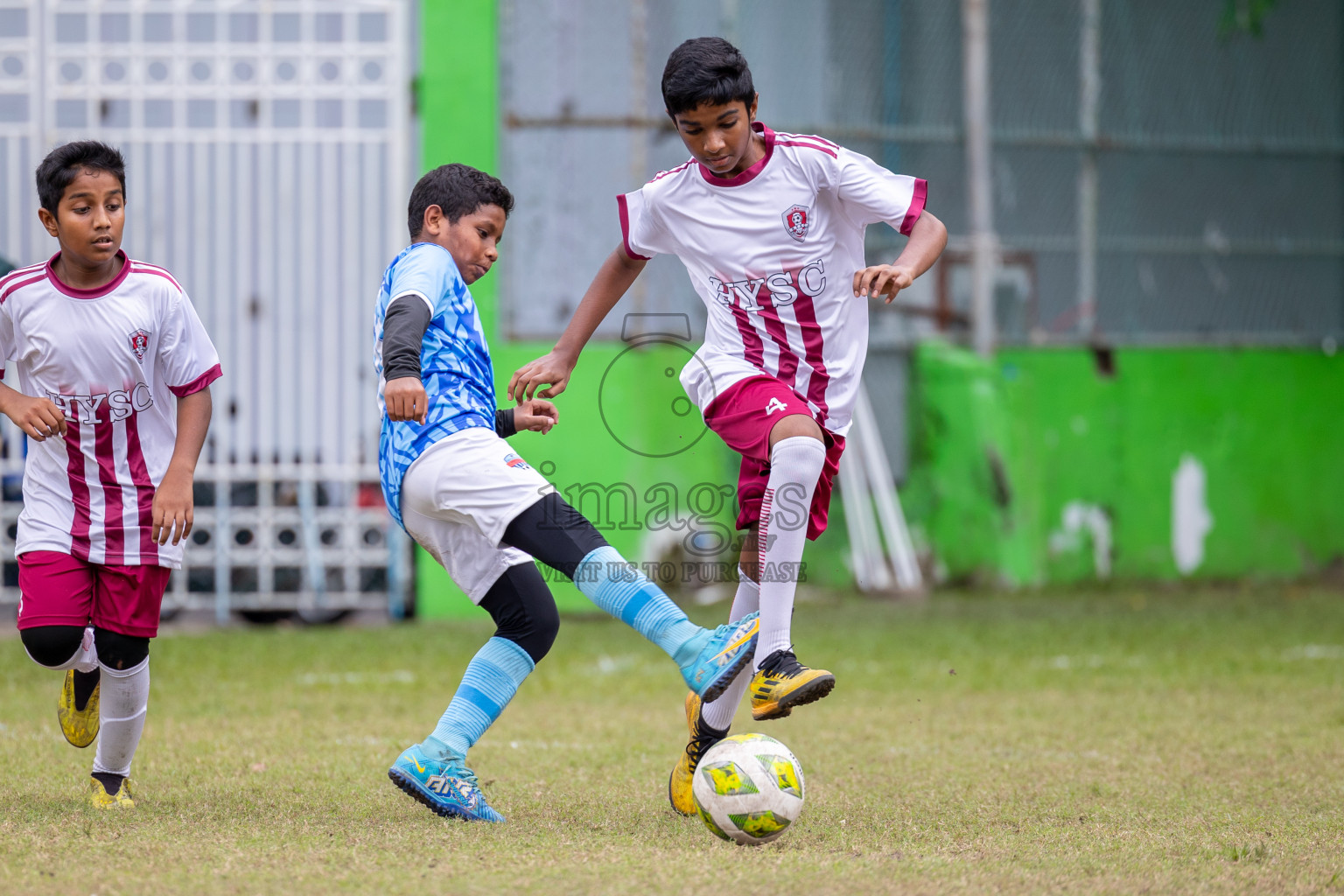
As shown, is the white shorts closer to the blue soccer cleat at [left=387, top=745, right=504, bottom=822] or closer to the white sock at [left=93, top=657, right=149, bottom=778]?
the blue soccer cleat at [left=387, top=745, right=504, bottom=822]

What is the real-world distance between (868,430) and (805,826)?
6.56 metres

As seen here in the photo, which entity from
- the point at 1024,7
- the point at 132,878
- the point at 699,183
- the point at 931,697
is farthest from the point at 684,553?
the point at 132,878

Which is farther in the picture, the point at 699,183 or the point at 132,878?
the point at 699,183

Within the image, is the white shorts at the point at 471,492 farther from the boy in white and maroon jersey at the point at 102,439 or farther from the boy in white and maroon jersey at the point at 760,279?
the boy in white and maroon jersey at the point at 102,439

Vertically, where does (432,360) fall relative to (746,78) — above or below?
below

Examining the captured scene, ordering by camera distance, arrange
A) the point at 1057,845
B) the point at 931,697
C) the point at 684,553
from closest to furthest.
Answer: the point at 1057,845 < the point at 931,697 < the point at 684,553

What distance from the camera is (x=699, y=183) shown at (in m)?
4.09

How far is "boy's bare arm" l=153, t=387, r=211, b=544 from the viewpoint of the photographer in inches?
152

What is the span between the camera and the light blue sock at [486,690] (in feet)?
12.2

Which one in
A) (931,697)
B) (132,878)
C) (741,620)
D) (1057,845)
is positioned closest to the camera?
(132,878)

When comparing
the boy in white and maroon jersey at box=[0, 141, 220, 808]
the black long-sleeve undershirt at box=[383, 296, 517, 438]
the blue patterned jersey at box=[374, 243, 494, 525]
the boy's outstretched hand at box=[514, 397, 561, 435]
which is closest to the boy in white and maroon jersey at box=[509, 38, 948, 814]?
the boy's outstretched hand at box=[514, 397, 561, 435]

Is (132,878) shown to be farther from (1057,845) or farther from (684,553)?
(684,553)

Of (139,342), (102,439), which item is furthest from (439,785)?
(139,342)

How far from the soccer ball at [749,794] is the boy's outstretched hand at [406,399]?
1122 millimetres
